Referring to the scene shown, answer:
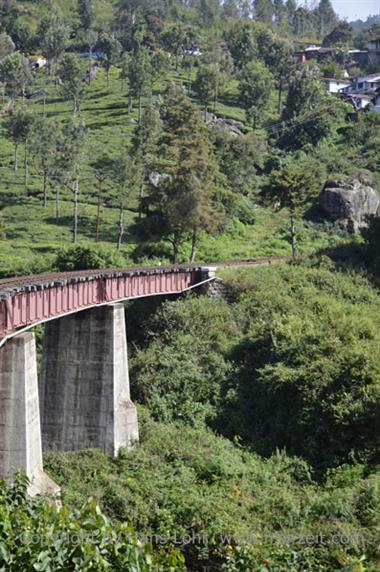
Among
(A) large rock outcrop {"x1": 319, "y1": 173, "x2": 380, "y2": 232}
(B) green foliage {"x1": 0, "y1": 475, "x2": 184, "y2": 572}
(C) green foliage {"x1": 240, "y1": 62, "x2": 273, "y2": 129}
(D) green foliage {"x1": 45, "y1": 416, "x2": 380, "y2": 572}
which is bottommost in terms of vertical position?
(D) green foliage {"x1": 45, "y1": 416, "x2": 380, "y2": 572}

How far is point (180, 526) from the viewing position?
90.3ft

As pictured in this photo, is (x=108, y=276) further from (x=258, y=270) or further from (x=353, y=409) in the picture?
(x=258, y=270)

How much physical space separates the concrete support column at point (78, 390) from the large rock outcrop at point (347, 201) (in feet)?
145

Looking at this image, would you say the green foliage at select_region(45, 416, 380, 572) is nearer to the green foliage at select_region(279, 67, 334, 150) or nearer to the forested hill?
the forested hill

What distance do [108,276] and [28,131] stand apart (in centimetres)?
5345

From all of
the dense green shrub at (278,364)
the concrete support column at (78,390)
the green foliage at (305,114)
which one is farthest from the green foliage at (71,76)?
the concrete support column at (78,390)

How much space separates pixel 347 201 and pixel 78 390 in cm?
4609

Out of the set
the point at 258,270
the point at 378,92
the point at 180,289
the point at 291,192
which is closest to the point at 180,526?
the point at 180,289

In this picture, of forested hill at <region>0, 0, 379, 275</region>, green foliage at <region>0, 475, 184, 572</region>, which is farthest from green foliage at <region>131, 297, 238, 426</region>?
green foliage at <region>0, 475, 184, 572</region>

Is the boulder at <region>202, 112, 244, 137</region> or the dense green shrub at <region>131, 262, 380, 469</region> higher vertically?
the boulder at <region>202, 112, 244, 137</region>

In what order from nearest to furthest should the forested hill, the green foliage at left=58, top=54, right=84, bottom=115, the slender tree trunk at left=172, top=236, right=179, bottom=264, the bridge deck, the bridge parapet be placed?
the bridge parapet → the bridge deck → the slender tree trunk at left=172, top=236, right=179, bottom=264 → the forested hill → the green foliage at left=58, top=54, right=84, bottom=115

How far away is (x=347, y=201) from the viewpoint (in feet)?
243

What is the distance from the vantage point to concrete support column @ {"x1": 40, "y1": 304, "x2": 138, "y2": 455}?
3366 cm

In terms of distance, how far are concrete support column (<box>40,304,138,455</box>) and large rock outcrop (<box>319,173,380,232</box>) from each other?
44.2m
